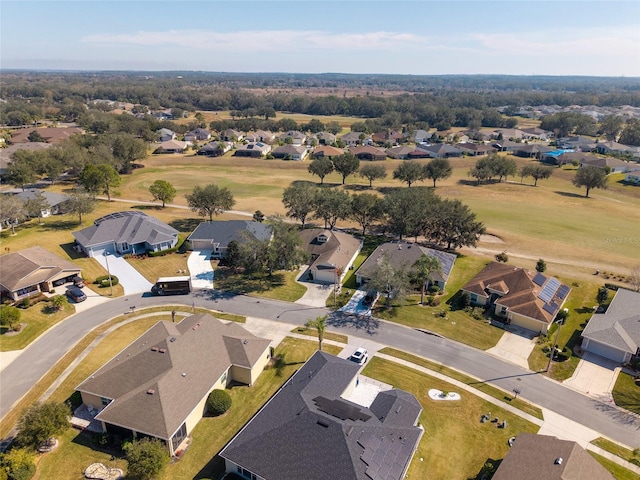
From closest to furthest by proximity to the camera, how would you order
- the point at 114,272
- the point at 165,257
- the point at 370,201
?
the point at 114,272
the point at 165,257
the point at 370,201

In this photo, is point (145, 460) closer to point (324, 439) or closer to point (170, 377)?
point (170, 377)

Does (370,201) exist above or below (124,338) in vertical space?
above

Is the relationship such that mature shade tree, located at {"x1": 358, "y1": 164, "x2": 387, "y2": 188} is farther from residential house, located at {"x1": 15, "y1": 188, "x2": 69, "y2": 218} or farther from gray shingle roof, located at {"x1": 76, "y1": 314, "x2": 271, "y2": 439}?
gray shingle roof, located at {"x1": 76, "y1": 314, "x2": 271, "y2": 439}

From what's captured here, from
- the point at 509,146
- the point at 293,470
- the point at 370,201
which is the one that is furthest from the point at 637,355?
the point at 509,146

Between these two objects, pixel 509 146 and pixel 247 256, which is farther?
pixel 509 146

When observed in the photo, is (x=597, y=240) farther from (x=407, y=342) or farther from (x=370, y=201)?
(x=407, y=342)

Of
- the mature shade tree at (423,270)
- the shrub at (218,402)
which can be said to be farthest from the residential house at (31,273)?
the mature shade tree at (423,270)
